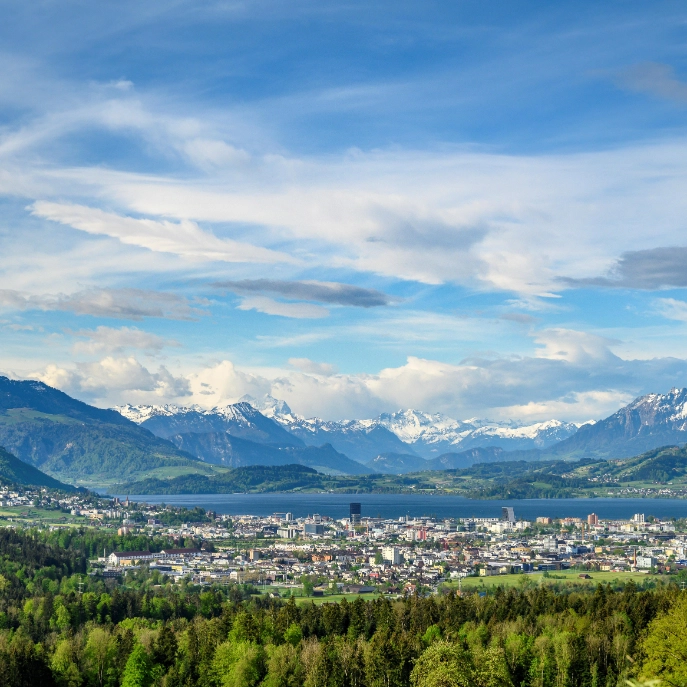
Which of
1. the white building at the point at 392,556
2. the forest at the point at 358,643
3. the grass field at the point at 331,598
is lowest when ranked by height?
the white building at the point at 392,556

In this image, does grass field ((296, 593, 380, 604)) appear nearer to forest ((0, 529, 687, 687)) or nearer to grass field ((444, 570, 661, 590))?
grass field ((444, 570, 661, 590))

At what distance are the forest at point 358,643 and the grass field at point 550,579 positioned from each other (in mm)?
31693

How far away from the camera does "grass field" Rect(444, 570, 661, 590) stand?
121 m

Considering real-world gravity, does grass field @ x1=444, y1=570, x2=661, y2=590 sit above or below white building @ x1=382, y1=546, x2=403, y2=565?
above

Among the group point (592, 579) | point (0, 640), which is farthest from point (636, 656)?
point (592, 579)

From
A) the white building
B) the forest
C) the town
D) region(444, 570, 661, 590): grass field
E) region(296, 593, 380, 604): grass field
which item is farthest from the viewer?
the white building

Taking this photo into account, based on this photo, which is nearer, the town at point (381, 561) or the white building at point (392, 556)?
the town at point (381, 561)

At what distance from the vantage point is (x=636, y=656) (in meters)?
64.2

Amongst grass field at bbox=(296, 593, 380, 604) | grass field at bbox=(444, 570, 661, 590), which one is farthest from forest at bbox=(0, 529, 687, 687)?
grass field at bbox=(444, 570, 661, 590)

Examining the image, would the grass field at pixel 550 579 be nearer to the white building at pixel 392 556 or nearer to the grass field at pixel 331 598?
the grass field at pixel 331 598

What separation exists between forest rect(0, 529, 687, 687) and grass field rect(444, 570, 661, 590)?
31.7 metres

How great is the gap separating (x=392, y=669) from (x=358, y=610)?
17.9m

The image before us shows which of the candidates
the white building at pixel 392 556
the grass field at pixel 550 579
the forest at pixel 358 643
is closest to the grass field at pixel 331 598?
the grass field at pixel 550 579

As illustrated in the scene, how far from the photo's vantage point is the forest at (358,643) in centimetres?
5725
